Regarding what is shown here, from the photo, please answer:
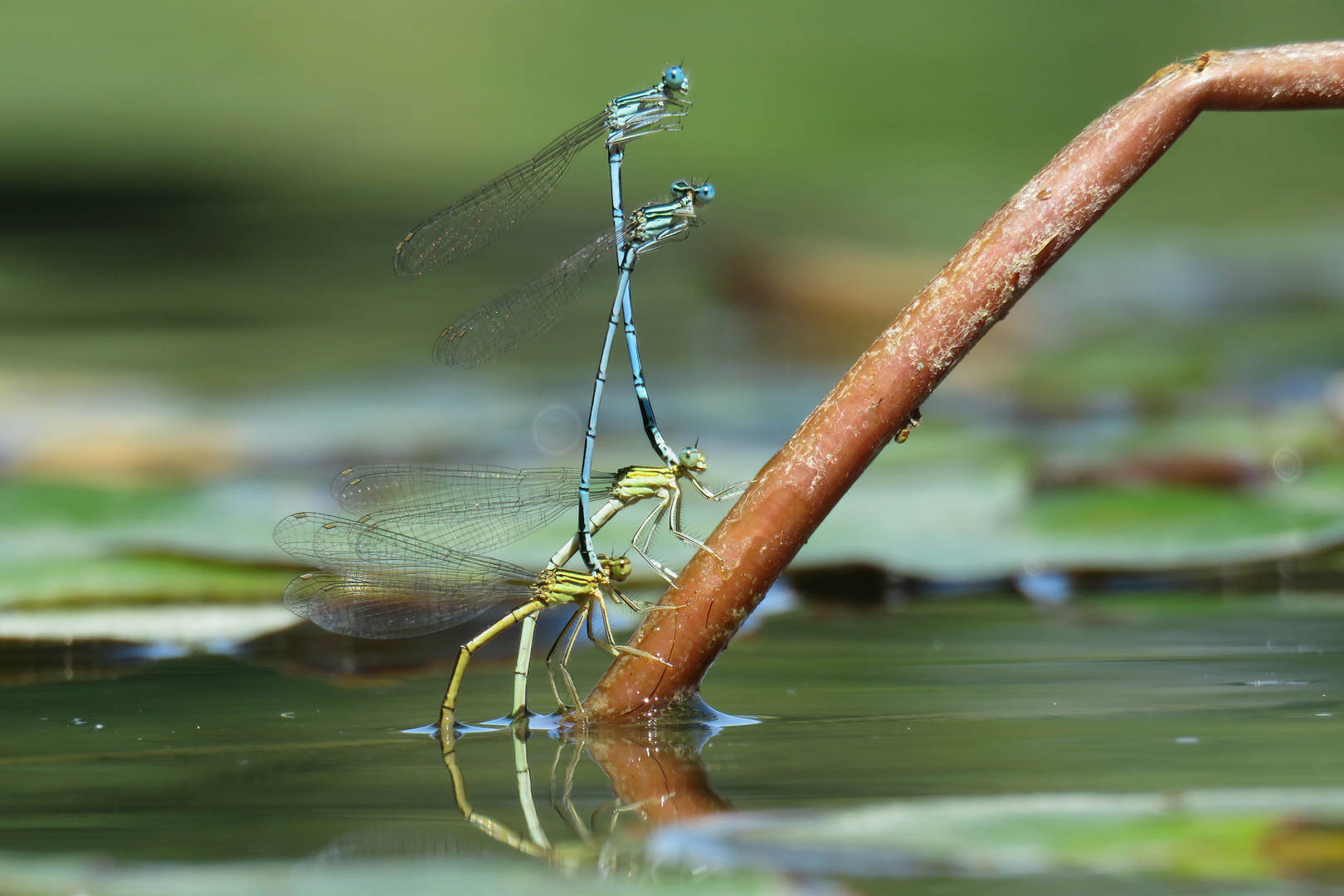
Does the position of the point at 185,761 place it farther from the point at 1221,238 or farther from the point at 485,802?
the point at 1221,238

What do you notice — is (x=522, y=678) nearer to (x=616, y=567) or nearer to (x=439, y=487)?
(x=616, y=567)

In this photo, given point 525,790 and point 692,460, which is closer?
point 525,790

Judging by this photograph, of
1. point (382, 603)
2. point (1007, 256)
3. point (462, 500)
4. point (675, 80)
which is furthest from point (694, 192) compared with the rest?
point (382, 603)

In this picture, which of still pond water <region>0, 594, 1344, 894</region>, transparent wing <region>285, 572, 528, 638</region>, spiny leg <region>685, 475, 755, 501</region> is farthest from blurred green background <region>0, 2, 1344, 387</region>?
spiny leg <region>685, 475, 755, 501</region>

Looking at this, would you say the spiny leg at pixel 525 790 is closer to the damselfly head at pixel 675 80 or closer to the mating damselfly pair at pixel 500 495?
the mating damselfly pair at pixel 500 495

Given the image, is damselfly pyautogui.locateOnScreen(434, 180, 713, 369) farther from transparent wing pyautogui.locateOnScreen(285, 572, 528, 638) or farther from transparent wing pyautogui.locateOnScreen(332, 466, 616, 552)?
transparent wing pyautogui.locateOnScreen(285, 572, 528, 638)

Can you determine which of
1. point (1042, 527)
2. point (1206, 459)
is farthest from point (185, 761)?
point (1206, 459)
